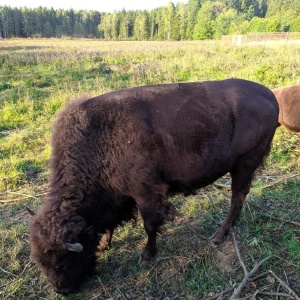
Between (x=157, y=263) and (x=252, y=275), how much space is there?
1.12 metres

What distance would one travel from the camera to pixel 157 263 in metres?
3.71

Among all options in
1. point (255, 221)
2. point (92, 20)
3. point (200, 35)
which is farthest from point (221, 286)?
point (92, 20)

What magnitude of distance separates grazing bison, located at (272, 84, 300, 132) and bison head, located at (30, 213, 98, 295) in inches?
200

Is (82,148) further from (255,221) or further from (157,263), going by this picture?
(255,221)

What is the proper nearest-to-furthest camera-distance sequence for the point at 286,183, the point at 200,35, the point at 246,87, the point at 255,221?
the point at 246,87, the point at 255,221, the point at 286,183, the point at 200,35

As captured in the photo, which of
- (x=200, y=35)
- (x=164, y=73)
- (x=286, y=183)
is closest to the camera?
(x=286, y=183)

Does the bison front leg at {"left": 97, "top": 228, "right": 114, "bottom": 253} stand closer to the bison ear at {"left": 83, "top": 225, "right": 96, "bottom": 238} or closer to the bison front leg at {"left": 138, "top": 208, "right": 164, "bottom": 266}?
the bison front leg at {"left": 138, "top": 208, "right": 164, "bottom": 266}

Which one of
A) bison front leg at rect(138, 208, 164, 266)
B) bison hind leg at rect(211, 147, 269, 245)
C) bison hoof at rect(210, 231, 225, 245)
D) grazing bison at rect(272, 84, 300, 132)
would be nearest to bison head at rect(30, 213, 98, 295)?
bison front leg at rect(138, 208, 164, 266)

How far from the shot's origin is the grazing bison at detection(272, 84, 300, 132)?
6336 mm

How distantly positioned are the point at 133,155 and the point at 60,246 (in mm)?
1180

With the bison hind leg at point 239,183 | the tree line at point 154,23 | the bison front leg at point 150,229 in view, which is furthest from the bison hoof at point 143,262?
the tree line at point 154,23

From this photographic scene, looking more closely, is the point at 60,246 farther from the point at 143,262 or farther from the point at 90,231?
the point at 143,262

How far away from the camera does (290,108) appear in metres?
6.45

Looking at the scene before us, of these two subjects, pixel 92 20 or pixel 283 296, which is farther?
pixel 92 20
